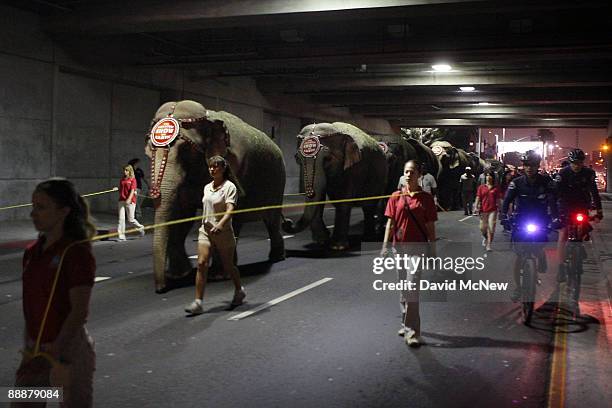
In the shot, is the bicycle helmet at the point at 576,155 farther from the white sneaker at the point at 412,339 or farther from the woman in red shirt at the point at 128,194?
the woman in red shirt at the point at 128,194

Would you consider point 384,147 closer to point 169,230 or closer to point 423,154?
point 423,154

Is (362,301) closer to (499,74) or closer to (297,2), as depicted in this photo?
(297,2)

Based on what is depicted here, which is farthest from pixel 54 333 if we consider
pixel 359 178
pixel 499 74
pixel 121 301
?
pixel 499 74

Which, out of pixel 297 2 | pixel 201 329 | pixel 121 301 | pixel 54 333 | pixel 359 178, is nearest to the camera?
pixel 54 333

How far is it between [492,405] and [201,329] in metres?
3.51

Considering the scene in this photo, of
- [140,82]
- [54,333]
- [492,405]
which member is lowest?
[492,405]

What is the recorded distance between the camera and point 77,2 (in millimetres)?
18781

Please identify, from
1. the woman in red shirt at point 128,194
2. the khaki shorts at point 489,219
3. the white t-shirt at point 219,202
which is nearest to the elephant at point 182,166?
the white t-shirt at point 219,202

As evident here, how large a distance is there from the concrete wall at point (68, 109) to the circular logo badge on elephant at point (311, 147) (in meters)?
9.46

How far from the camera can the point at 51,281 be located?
361 centimetres

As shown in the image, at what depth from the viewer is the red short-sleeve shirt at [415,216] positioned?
707 cm

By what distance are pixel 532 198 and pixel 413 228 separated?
7.31ft

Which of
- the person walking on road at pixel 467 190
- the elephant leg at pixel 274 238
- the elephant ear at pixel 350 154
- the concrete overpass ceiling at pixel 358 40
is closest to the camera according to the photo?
the elephant leg at pixel 274 238

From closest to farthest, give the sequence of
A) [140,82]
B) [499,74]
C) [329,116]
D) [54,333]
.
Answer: [54,333] → [140,82] → [499,74] → [329,116]
